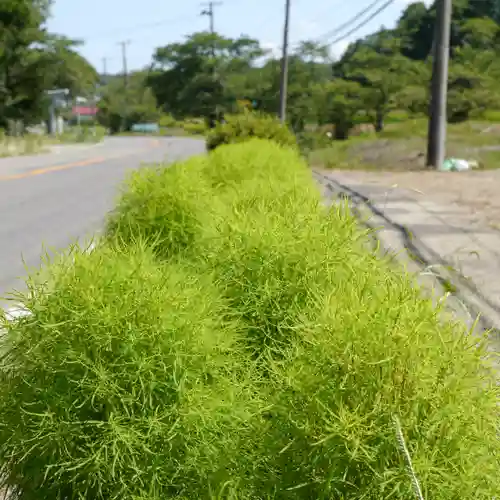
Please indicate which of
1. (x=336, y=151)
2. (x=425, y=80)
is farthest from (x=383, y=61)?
(x=336, y=151)

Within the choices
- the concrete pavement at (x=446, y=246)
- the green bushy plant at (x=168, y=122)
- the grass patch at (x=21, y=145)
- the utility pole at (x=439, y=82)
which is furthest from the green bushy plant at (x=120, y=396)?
the green bushy plant at (x=168, y=122)

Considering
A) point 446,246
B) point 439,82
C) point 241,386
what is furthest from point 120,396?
point 439,82

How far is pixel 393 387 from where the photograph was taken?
1783 millimetres

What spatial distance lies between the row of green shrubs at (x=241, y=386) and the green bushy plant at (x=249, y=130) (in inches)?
467

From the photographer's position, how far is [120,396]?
2.08 meters

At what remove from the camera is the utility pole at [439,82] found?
1728 centimetres

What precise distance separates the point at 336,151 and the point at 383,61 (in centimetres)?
4161

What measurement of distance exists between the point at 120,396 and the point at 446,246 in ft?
19.3

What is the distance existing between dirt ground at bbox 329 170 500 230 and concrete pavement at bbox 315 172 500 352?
23cm

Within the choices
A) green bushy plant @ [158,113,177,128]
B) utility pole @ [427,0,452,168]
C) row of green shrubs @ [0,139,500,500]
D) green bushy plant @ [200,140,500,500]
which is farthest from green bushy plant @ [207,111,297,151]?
green bushy plant @ [158,113,177,128]

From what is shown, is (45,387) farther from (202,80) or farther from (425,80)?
(202,80)

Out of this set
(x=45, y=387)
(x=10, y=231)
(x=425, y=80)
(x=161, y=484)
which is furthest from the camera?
(x=425, y=80)

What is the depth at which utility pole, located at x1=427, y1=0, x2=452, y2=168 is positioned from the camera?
1728 cm

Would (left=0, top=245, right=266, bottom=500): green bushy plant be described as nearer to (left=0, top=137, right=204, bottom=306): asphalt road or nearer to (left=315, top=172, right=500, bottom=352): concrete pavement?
(left=315, top=172, right=500, bottom=352): concrete pavement
